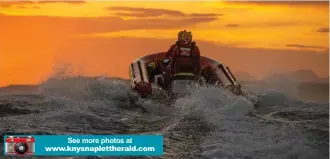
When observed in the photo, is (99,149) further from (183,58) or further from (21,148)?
(183,58)

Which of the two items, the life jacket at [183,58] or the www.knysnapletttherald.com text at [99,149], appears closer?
the www.knysnapletttherald.com text at [99,149]

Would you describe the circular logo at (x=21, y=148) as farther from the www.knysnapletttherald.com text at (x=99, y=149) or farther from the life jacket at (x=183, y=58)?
the life jacket at (x=183, y=58)

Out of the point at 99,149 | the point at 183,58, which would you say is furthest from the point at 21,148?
the point at 183,58

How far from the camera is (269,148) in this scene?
4.88 meters

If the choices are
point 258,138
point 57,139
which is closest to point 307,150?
point 258,138

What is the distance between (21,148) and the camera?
4.62 m

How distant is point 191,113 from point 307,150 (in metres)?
2.38

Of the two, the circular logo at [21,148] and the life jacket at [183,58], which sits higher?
the life jacket at [183,58]

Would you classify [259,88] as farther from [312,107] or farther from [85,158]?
[85,158]

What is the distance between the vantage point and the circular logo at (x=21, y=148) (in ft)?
14.9

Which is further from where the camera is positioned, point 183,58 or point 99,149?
point 183,58

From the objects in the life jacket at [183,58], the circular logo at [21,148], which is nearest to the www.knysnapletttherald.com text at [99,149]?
the circular logo at [21,148]

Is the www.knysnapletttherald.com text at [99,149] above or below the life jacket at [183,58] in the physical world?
below

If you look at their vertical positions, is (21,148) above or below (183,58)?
below
